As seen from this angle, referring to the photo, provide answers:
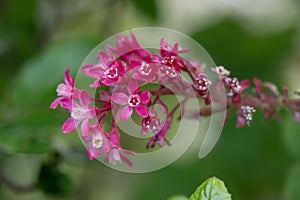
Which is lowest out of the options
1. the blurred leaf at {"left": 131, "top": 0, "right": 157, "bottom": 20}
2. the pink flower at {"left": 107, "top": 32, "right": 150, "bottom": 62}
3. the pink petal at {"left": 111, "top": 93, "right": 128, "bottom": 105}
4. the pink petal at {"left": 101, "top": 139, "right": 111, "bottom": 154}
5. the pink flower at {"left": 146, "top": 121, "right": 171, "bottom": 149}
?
the pink petal at {"left": 101, "top": 139, "right": 111, "bottom": 154}

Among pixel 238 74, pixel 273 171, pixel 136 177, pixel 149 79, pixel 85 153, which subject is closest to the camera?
pixel 149 79

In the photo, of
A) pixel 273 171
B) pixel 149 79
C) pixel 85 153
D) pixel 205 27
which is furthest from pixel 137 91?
pixel 205 27

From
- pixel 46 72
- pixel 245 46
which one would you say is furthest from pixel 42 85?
pixel 245 46

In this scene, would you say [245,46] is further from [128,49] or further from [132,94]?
[132,94]

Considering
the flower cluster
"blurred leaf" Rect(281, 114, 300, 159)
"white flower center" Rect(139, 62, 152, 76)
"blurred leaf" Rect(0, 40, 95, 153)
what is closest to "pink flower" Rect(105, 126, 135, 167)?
the flower cluster

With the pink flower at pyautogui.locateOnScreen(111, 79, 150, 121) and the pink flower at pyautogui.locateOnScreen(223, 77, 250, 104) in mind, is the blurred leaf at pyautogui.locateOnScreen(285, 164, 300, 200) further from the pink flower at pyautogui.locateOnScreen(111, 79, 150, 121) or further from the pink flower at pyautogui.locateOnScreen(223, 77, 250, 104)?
the pink flower at pyautogui.locateOnScreen(111, 79, 150, 121)

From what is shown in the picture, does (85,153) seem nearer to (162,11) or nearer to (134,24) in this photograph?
(162,11)
